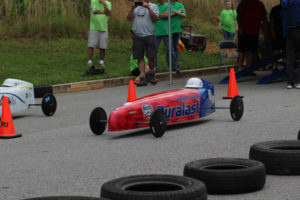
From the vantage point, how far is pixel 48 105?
424 inches

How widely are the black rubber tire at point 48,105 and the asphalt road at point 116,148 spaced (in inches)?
4.9

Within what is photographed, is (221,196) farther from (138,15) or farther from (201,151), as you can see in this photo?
(138,15)

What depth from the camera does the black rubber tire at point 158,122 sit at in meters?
7.87

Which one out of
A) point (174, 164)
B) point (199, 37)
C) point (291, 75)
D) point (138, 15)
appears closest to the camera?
point (174, 164)

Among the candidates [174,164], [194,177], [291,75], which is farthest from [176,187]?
[291,75]

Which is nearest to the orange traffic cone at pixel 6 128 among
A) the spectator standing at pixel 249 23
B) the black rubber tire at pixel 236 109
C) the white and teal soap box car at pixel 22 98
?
the white and teal soap box car at pixel 22 98

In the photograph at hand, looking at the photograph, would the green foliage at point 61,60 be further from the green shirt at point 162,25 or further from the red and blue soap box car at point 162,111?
the red and blue soap box car at point 162,111

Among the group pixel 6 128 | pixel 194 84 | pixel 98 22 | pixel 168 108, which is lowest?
pixel 6 128

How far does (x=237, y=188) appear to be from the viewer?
518 cm

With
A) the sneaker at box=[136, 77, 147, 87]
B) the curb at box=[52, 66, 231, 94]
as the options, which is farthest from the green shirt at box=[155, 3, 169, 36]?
the sneaker at box=[136, 77, 147, 87]

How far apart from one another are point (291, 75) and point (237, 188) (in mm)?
8840

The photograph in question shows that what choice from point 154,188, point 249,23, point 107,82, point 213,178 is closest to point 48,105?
point 107,82

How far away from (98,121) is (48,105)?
247 cm

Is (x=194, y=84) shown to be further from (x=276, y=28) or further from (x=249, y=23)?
(x=276, y=28)
